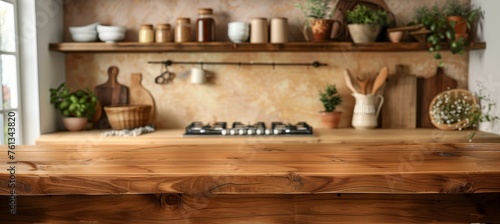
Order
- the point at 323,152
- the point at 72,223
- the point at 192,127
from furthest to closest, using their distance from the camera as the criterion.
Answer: the point at 192,127 → the point at 323,152 → the point at 72,223

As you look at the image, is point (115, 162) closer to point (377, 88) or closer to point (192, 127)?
point (192, 127)

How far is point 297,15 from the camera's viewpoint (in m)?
3.61

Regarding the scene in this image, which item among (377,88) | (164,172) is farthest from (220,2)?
(164,172)

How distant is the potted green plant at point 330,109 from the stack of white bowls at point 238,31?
0.72 metres

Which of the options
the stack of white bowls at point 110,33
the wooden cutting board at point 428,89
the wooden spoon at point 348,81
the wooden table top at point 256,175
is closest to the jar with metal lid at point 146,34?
the stack of white bowls at point 110,33

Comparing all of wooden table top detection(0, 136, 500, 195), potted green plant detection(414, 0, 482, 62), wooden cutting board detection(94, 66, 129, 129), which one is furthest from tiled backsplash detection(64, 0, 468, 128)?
wooden table top detection(0, 136, 500, 195)

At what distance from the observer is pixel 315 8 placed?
3471mm

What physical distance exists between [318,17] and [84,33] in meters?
1.66

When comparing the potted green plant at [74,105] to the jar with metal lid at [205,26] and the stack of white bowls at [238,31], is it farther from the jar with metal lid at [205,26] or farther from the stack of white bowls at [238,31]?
the stack of white bowls at [238,31]

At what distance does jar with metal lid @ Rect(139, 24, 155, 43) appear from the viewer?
11.3 feet

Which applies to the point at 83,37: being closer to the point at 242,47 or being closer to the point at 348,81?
the point at 242,47

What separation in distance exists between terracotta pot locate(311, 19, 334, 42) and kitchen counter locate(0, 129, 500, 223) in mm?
2138

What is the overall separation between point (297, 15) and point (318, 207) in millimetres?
2674

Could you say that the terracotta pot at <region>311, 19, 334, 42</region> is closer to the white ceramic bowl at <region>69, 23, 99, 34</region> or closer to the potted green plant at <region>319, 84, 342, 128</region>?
the potted green plant at <region>319, 84, 342, 128</region>
